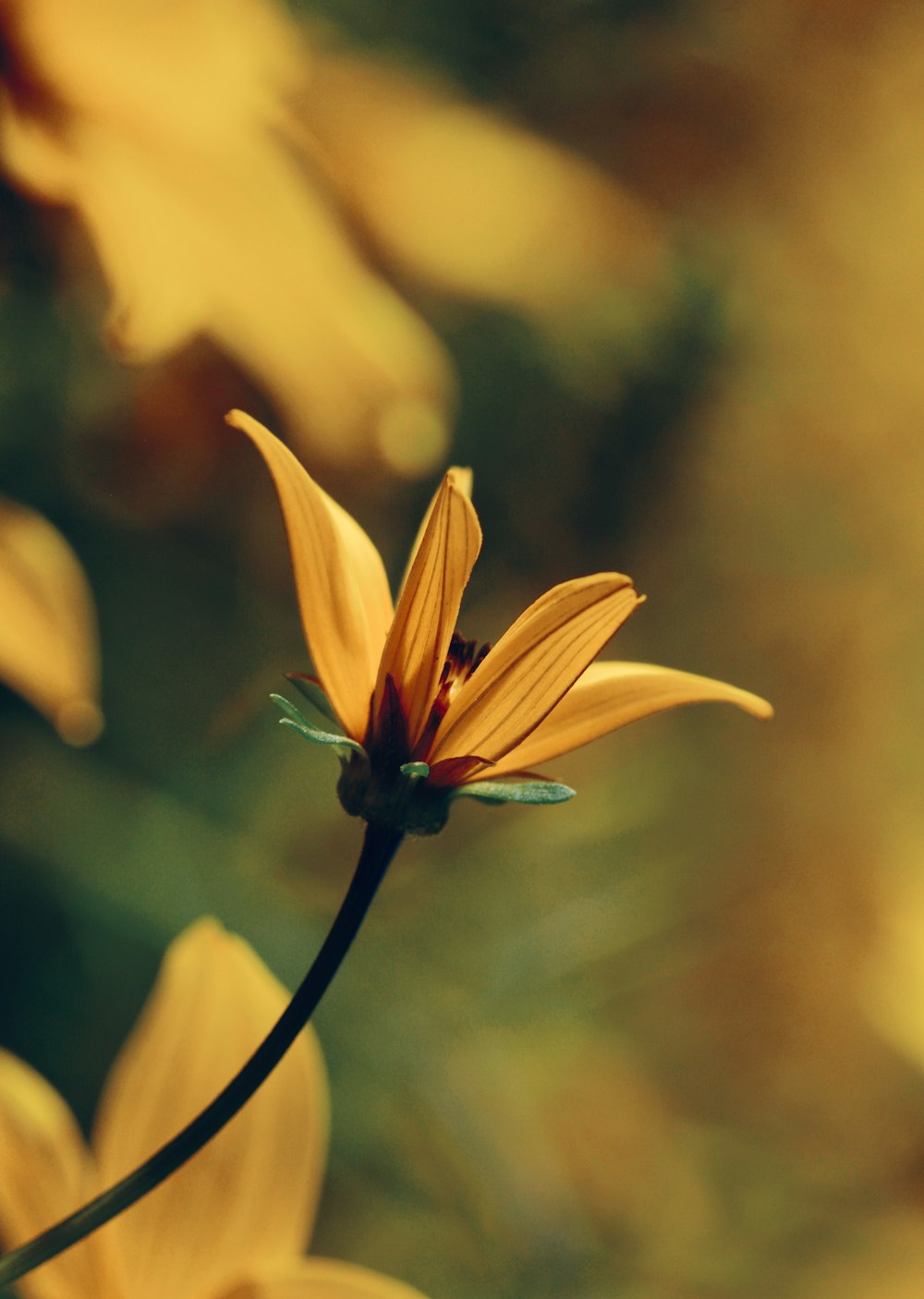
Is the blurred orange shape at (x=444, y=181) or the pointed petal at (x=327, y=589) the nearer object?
the pointed petal at (x=327, y=589)

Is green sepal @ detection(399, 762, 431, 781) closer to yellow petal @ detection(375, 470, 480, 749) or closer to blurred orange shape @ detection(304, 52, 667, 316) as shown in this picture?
yellow petal @ detection(375, 470, 480, 749)

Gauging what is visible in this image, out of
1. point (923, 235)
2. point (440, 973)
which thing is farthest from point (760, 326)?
point (440, 973)

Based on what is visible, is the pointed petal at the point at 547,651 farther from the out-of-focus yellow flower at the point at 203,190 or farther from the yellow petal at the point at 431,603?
the out-of-focus yellow flower at the point at 203,190

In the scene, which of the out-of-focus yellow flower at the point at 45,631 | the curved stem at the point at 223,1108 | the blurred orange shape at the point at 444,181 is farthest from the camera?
the blurred orange shape at the point at 444,181

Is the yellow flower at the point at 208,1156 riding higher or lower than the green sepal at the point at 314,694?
lower

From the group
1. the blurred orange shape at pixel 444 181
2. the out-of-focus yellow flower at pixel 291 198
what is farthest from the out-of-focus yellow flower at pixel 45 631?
the blurred orange shape at pixel 444 181

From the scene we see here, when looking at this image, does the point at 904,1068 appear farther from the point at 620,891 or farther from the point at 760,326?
the point at 760,326

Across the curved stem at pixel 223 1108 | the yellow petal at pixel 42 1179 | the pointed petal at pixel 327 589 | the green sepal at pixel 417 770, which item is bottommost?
the yellow petal at pixel 42 1179
